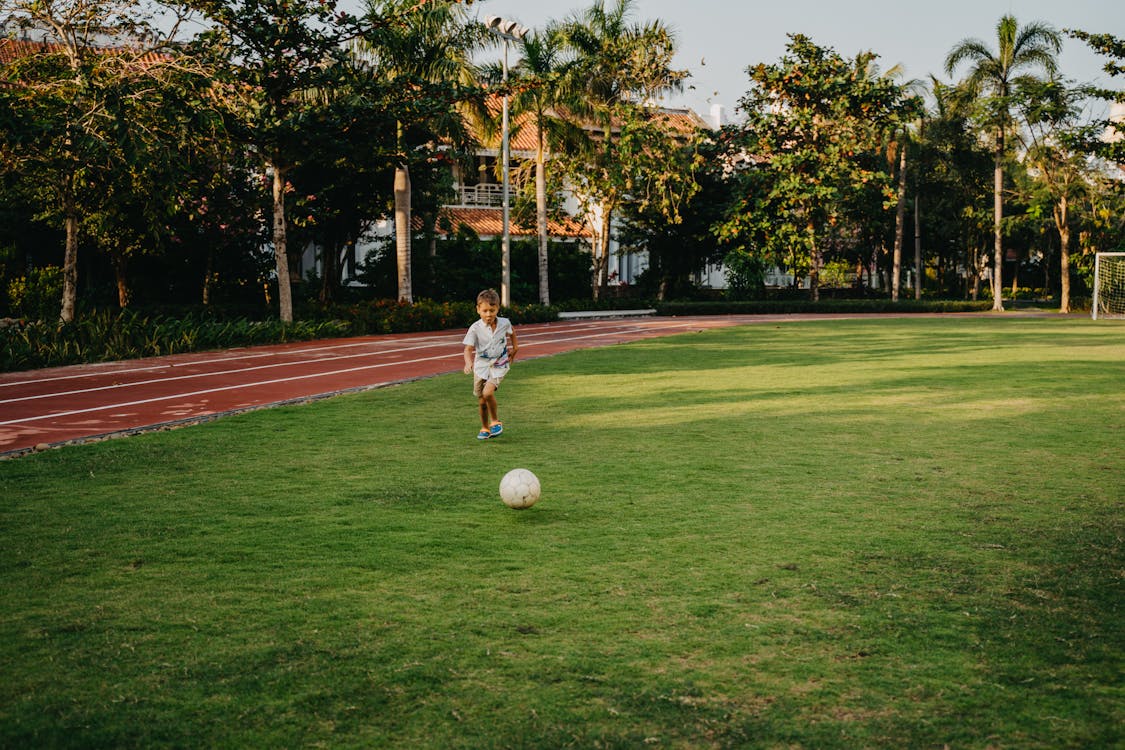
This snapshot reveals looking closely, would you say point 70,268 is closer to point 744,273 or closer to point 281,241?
point 281,241

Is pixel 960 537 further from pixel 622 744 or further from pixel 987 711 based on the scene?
pixel 622 744

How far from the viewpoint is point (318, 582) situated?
16.5 feet

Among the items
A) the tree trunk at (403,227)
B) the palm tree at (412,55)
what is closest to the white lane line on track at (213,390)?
the palm tree at (412,55)

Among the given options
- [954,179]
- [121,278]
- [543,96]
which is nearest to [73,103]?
[121,278]

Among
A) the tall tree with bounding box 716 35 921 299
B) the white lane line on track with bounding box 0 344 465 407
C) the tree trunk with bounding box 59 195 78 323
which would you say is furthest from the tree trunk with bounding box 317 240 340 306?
the tall tree with bounding box 716 35 921 299

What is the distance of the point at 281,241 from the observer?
2450 cm

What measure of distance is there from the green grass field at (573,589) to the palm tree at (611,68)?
28.4 meters

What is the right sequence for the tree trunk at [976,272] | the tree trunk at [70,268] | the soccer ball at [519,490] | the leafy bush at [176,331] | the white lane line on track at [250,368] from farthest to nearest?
the tree trunk at [976,272]
the tree trunk at [70,268]
the leafy bush at [176,331]
the white lane line on track at [250,368]
the soccer ball at [519,490]

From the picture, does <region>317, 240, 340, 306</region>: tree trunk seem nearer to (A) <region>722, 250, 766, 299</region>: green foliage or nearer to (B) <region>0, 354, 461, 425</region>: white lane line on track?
(B) <region>0, 354, 461, 425</region>: white lane line on track

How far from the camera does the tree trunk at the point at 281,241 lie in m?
24.2

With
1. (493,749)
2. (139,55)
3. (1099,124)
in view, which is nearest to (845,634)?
(493,749)

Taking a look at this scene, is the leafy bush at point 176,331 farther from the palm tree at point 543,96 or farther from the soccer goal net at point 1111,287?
the soccer goal net at point 1111,287

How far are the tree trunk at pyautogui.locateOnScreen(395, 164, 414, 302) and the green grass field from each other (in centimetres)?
1948

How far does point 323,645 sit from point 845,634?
2.14 m
